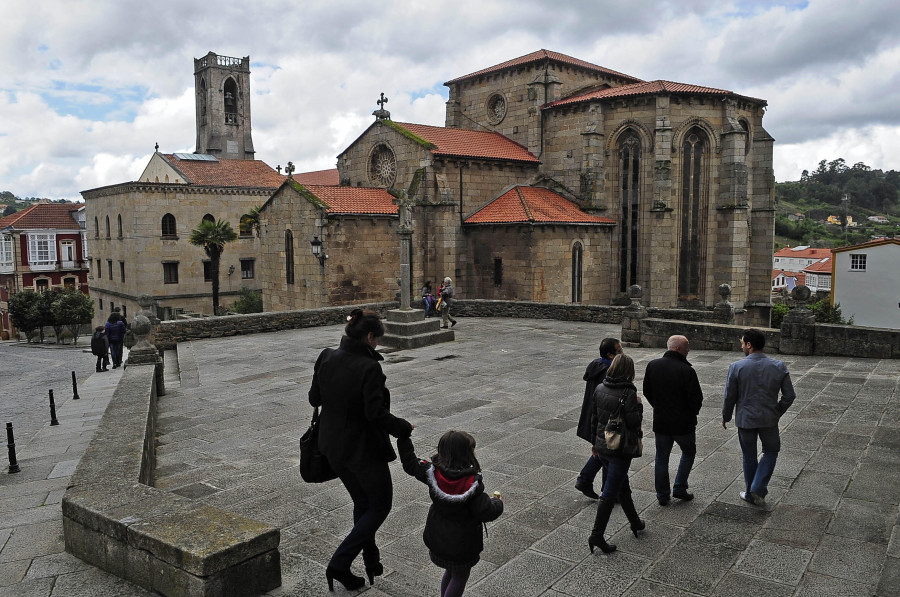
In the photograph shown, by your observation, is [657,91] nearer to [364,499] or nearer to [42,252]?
[364,499]

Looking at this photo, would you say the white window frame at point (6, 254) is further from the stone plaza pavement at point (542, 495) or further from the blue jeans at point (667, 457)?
the blue jeans at point (667, 457)

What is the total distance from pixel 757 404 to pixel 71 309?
37.4 m

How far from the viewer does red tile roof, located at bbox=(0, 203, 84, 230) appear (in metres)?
45.7

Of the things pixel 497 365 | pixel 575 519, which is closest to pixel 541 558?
pixel 575 519

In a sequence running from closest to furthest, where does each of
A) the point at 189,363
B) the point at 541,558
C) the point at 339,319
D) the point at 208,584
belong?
1. the point at 208,584
2. the point at 541,558
3. the point at 189,363
4. the point at 339,319

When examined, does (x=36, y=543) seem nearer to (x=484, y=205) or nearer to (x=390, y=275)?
(x=390, y=275)

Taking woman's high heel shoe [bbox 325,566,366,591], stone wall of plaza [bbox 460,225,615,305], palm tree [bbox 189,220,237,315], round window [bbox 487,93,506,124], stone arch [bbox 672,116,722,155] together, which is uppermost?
round window [bbox 487,93,506,124]

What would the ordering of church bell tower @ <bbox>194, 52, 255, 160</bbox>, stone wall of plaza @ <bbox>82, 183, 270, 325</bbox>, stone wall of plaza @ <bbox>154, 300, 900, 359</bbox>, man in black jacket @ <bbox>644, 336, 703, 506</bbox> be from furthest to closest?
church bell tower @ <bbox>194, 52, 255, 160</bbox>
stone wall of plaza @ <bbox>82, 183, 270, 325</bbox>
stone wall of plaza @ <bbox>154, 300, 900, 359</bbox>
man in black jacket @ <bbox>644, 336, 703, 506</bbox>

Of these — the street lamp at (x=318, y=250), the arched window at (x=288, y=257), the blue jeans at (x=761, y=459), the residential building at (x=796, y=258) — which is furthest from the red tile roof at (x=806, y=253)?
the blue jeans at (x=761, y=459)

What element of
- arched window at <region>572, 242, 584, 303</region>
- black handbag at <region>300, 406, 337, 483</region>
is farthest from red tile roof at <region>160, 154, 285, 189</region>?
black handbag at <region>300, 406, 337, 483</region>

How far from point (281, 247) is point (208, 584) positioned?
2262 centimetres

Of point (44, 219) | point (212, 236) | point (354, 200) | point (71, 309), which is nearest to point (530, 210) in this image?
point (354, 200)

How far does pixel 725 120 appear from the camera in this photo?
24.9 metres

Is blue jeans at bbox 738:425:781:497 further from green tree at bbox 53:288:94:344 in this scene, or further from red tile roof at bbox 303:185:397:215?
green tree at bbox 53:288:94:344
